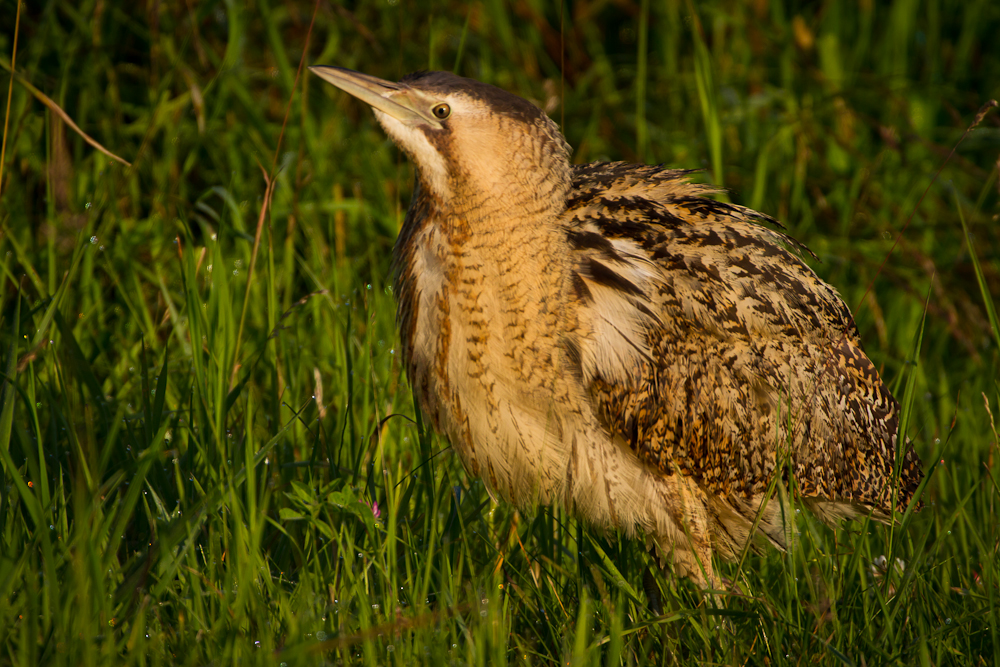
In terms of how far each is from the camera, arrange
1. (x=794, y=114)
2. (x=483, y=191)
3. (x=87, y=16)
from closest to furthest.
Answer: (x=483, y=191) < (x=87, y=16) < (x=794, y=114)

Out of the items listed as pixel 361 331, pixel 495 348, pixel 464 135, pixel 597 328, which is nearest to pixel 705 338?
pixel 597 328

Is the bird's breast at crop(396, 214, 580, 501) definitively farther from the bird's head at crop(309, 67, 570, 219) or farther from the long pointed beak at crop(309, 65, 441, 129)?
the long pointed beak at crop(309, 65, 441, 129)

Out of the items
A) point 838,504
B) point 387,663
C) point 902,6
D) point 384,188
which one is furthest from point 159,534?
point 902,6

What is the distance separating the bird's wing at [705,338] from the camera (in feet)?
9.02

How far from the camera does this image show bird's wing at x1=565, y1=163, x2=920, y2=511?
275 cm

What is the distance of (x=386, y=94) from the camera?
2.76m

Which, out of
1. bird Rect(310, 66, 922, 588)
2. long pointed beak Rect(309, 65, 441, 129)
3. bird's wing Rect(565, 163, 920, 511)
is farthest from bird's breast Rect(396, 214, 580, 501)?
long pointed beak Rect(309, 65, 441, 129)

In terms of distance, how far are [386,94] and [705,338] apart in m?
1.09

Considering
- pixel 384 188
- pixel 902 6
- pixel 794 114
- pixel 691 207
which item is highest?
pixel 902 6

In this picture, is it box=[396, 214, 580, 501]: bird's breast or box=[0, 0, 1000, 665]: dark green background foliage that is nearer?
box=[0, 0, 1000, 665]: dark green background foliage

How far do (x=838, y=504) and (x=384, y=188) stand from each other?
2422mm

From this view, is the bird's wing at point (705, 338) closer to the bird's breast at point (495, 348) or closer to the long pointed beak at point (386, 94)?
the bird's breast at point (495, 348)

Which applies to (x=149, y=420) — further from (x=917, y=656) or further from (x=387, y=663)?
(x=917, y=656)

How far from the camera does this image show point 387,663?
216 centimetres
